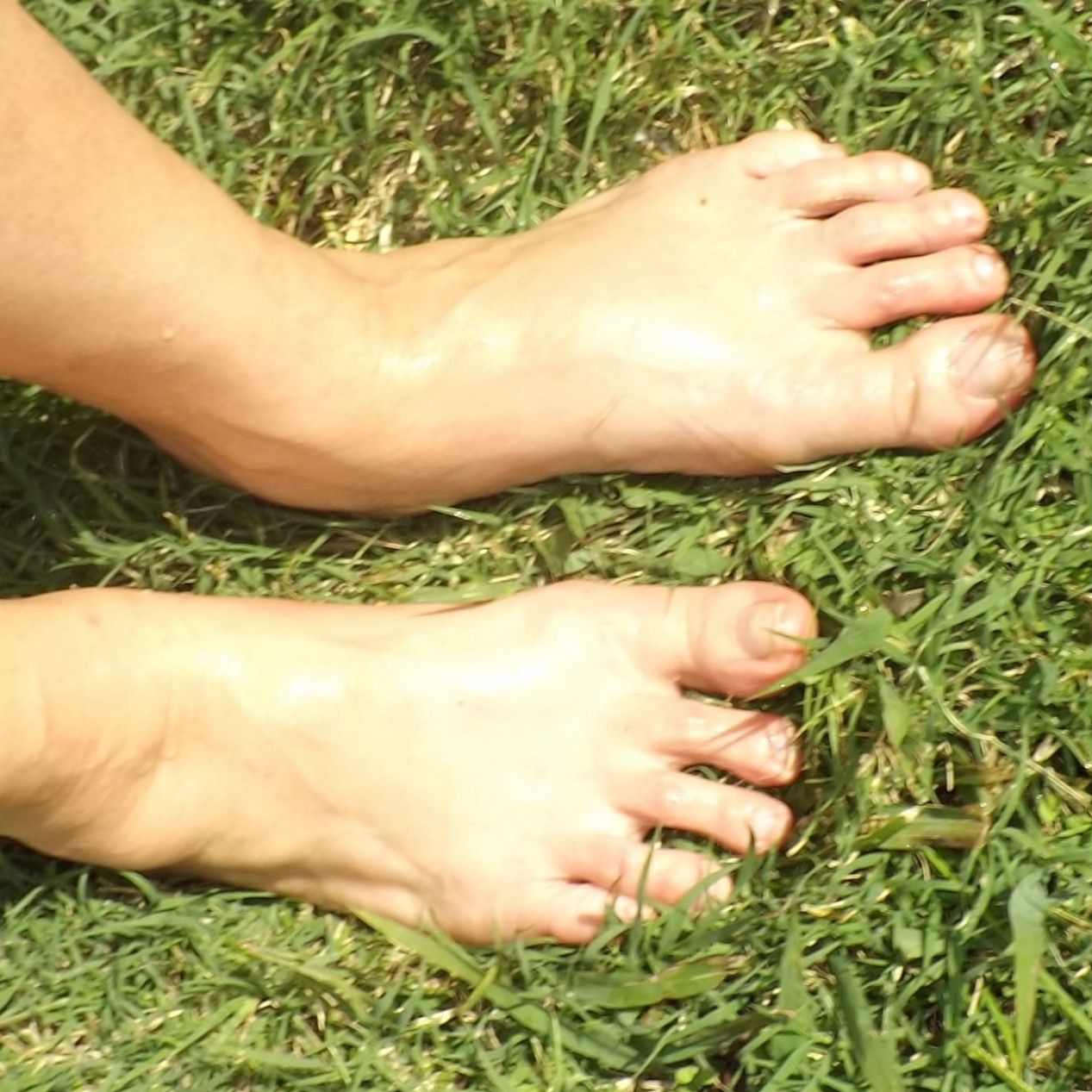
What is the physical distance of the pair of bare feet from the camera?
156cm

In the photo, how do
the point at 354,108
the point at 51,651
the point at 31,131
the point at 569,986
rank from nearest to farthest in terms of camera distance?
the point at 31,131
the point at 51,651
the point at 569,986
the point at 354,108

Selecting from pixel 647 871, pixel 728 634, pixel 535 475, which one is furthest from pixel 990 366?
pixel 647 871

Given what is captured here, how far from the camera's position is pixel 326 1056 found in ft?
5.21

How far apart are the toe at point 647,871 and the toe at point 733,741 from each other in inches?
4.4

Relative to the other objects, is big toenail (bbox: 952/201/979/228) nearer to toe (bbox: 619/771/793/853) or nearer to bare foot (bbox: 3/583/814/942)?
bare foot (bbox: 3/583/814/942)

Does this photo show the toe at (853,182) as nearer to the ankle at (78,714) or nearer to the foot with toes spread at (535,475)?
the foot with toes spread at (535,475)

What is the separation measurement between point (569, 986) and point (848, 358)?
0.79 m

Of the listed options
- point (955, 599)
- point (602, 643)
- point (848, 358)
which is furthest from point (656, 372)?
point (955, 599)

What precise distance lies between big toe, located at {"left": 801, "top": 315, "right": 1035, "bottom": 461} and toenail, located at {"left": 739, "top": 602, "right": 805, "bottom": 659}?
0.66 ft

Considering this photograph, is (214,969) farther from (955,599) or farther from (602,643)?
(955,599)

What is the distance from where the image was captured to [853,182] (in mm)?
1629

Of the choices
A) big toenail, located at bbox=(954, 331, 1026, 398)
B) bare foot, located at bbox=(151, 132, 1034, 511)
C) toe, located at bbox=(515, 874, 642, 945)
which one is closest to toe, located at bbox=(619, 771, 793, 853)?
toe, located at bbox=(515, 874, 642, 945)

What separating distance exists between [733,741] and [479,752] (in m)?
0.30

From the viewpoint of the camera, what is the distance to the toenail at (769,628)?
5.00ft
